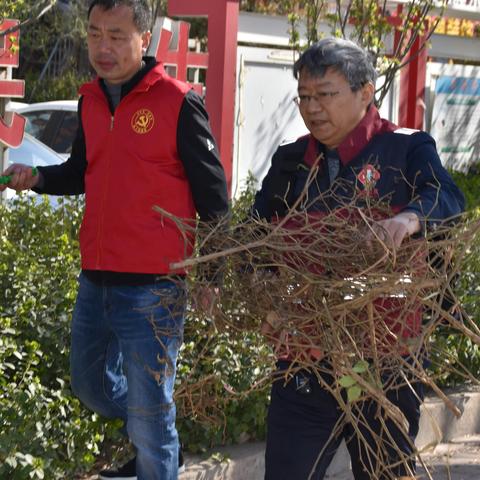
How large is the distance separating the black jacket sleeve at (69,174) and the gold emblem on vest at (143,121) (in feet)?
1.23

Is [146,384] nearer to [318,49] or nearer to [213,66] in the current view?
[318,49]

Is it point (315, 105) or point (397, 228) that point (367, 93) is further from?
point (397, 228)

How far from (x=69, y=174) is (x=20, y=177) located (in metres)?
0.21

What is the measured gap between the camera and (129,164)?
4051 mm

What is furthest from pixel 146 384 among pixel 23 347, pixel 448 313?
pixel 448 313

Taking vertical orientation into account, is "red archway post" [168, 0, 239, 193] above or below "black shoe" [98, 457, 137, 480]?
above

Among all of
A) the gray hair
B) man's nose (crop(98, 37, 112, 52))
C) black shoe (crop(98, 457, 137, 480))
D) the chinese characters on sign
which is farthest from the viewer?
the chinese characters on sign

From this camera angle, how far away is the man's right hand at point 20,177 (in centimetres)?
432

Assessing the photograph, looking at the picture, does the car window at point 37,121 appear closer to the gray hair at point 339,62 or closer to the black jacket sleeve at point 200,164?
the black jacket sleeve at point 200,164

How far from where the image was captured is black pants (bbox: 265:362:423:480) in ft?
11.6

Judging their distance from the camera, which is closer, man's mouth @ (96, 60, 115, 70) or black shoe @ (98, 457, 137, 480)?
man's mouth @ (96, 60, 115, 70)

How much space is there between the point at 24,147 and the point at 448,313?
22.6 ft

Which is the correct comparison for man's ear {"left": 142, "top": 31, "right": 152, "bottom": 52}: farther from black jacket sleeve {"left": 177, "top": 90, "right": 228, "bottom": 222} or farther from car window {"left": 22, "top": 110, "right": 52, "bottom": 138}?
car window {"left": 22, "top": 110, "right": 52, "bottom": 138}

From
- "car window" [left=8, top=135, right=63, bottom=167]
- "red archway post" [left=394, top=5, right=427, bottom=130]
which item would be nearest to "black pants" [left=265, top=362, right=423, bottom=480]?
"car window" [left=8, top=135, right=63, bottom=167]
